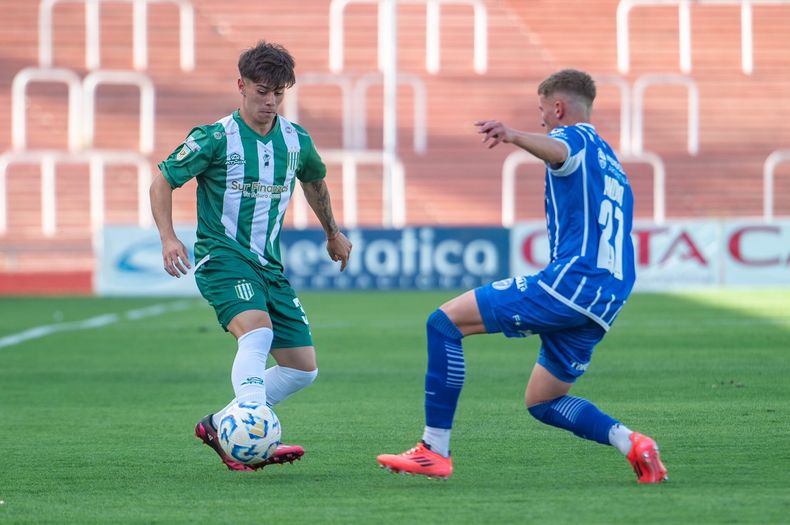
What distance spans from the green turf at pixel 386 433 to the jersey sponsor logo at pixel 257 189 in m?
1.22

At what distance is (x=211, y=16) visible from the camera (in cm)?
2773

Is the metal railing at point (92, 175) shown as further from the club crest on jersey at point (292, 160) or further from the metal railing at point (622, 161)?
the club crest on jersey at point (292, 160)

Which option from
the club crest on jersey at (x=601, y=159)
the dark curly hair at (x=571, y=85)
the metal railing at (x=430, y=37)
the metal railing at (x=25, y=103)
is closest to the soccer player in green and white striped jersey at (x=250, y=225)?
the dark curly hair at (x=571, y=85)

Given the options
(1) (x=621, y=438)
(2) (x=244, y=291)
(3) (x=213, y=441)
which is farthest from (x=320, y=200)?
(1) (x=621, y=438)

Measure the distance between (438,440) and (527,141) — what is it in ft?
4.31

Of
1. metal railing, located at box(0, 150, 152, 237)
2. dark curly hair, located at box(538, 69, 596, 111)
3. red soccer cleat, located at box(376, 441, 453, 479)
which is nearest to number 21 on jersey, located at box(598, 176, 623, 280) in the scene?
dark curly hair, located at box(538, 69, 596, 111)

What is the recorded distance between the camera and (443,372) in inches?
228

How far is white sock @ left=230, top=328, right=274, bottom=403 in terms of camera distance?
19.4 feet

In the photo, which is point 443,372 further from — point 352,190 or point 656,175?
point 656,175

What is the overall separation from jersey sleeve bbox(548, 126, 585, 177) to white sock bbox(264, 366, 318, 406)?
A: 1.57 m

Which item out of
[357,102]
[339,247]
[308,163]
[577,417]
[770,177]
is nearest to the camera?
[577,417]

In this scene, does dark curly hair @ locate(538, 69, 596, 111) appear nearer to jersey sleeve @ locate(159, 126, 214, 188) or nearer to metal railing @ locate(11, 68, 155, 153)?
jersey sleeve @ locate(159, 126, 214, 188)

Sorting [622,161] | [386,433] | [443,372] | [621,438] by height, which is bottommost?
[386,433]

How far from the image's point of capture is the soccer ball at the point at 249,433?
5.75 meters
